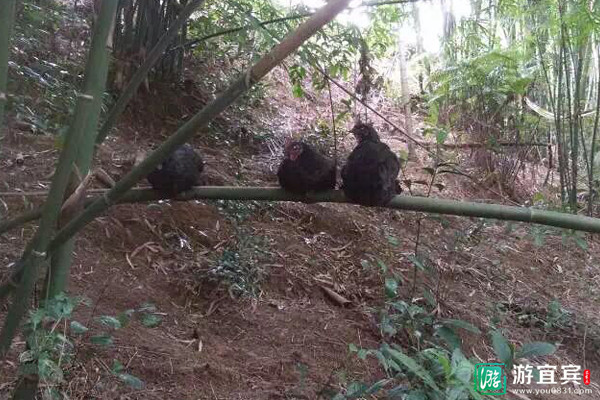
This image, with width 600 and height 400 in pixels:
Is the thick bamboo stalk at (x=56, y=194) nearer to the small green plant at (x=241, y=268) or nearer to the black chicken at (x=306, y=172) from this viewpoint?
the black chicken at (x=306, y=172)

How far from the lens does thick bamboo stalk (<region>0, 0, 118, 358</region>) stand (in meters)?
1.15

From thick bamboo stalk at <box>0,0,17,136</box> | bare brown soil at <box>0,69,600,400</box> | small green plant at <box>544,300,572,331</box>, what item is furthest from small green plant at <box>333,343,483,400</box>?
small green plant at <box>544,300,572,331</box>

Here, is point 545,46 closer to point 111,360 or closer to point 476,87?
point 476,87

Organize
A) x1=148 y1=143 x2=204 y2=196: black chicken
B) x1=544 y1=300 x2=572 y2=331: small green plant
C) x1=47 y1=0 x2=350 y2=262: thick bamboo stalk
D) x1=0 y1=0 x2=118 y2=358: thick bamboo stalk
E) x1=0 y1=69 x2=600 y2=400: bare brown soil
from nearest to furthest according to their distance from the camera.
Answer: x1=47 y1=0 x2=350 y2=262: thick bamboo stalk, x1=0 y1=0 x2=118 y2=358: thick bamboo stalk, x1=148 y1=143 x2=204 y2=196: black chicken, x1=0 y1=69 x2=600 y2=400: bare brown soil, x1=544 y1=300 x2=572 y2=331: small green plant

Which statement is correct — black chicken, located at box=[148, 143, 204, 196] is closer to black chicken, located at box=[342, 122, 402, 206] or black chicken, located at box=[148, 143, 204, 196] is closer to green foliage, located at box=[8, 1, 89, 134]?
black chicken, located at box=[342, 122, 402, 206]

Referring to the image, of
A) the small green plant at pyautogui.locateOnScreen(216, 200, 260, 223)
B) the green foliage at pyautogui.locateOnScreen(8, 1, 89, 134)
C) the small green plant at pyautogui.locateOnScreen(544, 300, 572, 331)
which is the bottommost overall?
the small green plant at pyautogui.locateOnScreen(544, 300, 572, 331)

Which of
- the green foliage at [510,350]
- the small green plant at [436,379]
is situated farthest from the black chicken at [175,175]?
the green foliage at [510,350]

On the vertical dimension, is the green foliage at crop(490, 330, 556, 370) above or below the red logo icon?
above

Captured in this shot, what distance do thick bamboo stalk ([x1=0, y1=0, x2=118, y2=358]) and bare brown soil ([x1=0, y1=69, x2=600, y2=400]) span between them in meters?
0.80

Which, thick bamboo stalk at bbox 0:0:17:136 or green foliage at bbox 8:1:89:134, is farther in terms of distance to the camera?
green foliage at bbox 8:1:89:134

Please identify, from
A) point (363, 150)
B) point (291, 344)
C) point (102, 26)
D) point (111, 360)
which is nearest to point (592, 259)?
point (291, 344)

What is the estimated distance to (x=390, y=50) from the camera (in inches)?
276

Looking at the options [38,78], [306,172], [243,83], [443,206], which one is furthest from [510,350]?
[38,78]

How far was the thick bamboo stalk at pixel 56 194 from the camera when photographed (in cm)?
115
